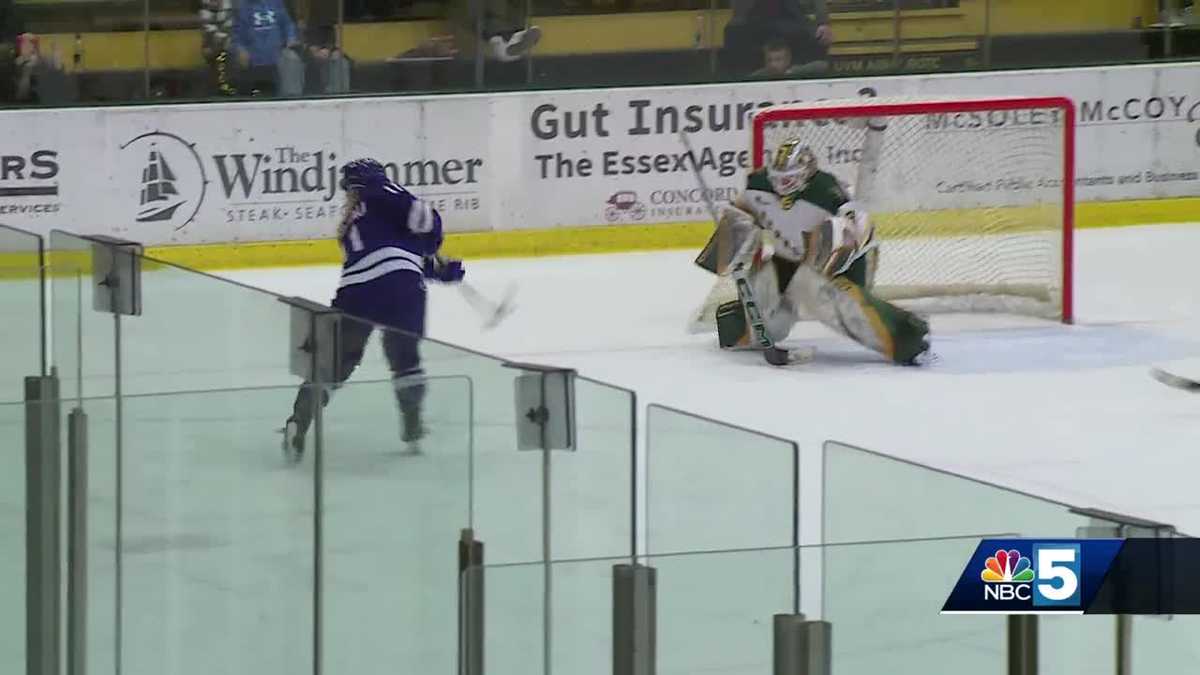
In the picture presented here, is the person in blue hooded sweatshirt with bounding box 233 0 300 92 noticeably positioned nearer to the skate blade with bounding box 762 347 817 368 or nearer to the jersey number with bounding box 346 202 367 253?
the skate blade with bounding box 762 347 817 368

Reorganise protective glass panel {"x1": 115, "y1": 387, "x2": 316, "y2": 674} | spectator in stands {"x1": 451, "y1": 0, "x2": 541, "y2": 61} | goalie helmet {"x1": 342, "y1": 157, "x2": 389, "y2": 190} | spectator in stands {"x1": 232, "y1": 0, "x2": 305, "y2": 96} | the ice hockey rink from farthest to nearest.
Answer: spectator in stands {"x1": 451, "y1": 0, "x2": 541, "y2": 61} → spectator in stands {"x1": 232, "y1": 0, "x2": 305, "y2": 96} → the ice hockey rink → goalie helmet {"x1": 342, "y1": 157, "x2": 389, "y2": 190} → protective glass panel {"x1": 115, "y1": 387, "x2": 316, "y2": 674}

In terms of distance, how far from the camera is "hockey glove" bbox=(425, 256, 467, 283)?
25.6 ft

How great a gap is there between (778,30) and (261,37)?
2.92 meters

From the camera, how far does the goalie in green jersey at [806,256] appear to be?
9.73 m

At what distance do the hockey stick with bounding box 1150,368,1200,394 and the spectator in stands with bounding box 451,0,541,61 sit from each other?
15.9ft

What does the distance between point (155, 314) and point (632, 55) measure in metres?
9.58

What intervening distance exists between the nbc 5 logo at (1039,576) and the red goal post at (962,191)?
26.9ft

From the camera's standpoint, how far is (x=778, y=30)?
13.6 metres

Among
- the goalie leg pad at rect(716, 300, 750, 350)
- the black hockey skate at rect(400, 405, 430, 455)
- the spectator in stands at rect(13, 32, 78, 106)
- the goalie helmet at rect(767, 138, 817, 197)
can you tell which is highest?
the spectator in stands at rect(13, 32, 78, 106)

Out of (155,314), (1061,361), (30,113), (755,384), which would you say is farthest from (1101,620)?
(30,113)

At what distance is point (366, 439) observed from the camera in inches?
125

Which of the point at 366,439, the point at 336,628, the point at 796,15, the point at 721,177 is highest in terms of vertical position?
the point at 796,15

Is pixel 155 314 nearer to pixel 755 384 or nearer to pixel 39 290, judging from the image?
pixel 39 290

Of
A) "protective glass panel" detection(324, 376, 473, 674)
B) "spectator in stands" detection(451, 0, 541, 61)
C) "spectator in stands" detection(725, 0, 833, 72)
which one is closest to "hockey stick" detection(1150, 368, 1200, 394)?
"spectator in stands" detection(725, 0, 833, 72)
